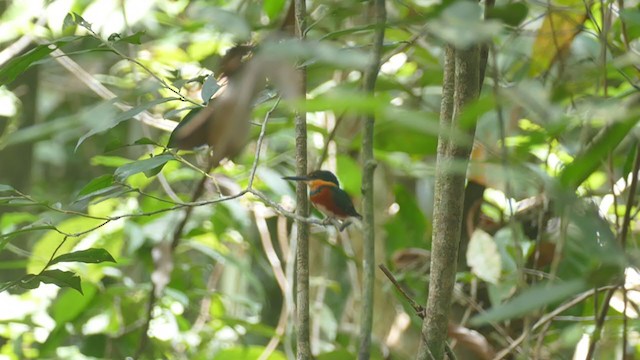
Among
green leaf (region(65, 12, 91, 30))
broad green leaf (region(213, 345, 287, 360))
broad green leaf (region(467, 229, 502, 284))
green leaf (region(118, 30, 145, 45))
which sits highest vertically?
green leaf (region(65, 12, 91, 30))

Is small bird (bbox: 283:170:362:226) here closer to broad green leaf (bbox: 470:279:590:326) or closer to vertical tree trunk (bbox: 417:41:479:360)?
vertical tree trunk (bbox: 417:41:479:360)

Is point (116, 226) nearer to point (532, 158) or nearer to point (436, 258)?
point (532, 158)

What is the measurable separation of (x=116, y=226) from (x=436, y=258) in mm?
1487

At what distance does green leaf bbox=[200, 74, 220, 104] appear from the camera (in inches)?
44.3

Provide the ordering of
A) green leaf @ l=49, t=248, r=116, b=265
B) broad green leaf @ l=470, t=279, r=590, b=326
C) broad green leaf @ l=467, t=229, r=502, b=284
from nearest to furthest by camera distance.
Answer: broad green leaf @ l=470, t=279, r=590, b=326, green leaf @ l=49, t=248, r=116, b=265, broad green leaf @ l=467, t=229, r=502, b=284

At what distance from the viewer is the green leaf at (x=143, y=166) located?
1.24 m

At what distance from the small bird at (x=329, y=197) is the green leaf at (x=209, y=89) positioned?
0.74 meters

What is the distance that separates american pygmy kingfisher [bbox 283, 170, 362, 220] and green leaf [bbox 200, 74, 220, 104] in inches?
29.1

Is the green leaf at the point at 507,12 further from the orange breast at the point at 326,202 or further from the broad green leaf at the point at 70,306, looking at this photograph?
the broad green leaf at the point at 70,306

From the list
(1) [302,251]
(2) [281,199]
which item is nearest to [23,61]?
(1) [302,251]

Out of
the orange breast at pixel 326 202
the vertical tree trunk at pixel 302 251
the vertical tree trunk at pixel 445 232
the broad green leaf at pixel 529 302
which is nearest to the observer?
the broad green leaf at pixel 529 302

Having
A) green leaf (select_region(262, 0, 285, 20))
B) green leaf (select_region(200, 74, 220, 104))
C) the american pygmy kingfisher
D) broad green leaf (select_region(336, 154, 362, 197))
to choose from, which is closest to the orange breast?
the american pygmy kingfisher

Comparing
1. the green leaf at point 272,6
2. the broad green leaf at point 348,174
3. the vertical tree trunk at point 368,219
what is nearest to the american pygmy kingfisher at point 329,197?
the broad green leaf at point 348,174

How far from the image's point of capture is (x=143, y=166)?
1.25 metres
